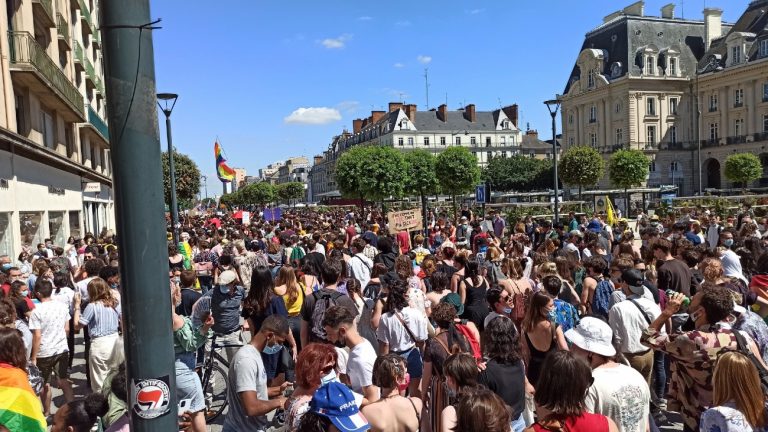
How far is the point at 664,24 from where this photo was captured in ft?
217

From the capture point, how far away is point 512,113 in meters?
98.7

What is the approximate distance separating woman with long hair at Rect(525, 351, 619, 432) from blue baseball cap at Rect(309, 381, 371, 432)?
94 cm

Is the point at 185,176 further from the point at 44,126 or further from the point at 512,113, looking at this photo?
the point at 512,113

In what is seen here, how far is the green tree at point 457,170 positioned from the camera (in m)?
43.6

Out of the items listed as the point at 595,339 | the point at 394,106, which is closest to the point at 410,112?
the point at 394,106

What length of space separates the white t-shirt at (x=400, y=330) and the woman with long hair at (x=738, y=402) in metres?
2.83

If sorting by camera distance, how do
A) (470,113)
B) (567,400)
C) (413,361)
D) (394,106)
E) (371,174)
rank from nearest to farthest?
(567,400) < (413,361) < (371,174) < (394,106) < (470,113)

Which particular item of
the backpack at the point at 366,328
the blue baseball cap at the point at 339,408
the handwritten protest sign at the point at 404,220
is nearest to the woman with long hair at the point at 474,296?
the backpack at the point at 366,328

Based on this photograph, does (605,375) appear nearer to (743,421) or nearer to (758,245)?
(743,421)

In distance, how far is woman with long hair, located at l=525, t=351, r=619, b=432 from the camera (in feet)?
9.93

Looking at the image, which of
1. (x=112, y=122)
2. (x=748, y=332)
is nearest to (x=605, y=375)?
(x=748, y=332)

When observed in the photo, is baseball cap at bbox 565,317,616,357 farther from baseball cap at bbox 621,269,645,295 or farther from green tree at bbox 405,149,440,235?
green tree at bbox 405,149,440,235

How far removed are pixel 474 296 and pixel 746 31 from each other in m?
67.7

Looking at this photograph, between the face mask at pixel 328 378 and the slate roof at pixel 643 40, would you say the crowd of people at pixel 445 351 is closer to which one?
the face mask at pixel 328 378
